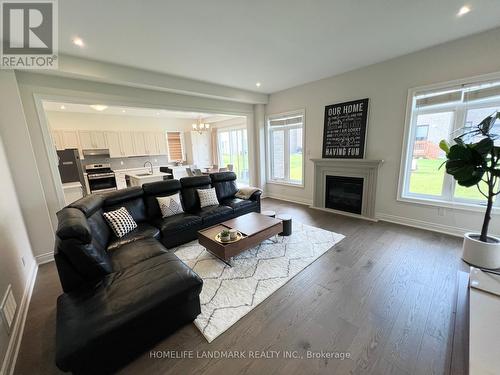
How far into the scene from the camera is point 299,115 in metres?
5.02

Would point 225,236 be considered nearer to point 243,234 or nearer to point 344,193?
point 243,234

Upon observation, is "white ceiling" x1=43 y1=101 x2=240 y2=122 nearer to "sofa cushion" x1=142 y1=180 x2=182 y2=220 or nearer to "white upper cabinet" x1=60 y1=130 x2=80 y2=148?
"white upper cabinet" x1=60 y1=130 x2=80 y2=148

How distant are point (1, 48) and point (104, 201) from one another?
2.10 metres

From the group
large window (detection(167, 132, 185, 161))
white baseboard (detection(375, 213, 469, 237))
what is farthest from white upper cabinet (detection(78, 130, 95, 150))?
white baseboard (detection(375, 213, 469, 237))

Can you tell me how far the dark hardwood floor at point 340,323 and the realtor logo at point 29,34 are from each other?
9.24 feet

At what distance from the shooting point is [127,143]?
701 centimetres

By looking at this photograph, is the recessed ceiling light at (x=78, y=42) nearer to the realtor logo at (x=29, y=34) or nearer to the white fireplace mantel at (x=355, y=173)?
the realtor logo at (x=29, y=34)

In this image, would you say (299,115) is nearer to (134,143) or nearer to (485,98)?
(485,98)

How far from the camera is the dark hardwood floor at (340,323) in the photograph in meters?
1.46

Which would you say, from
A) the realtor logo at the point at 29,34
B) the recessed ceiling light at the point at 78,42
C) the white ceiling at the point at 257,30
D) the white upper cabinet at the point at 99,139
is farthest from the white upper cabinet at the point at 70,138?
the recessed ceiling light at the point at 78,42

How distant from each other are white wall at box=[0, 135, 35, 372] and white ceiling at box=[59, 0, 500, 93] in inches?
72.7

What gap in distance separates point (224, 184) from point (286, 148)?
2.19 metres

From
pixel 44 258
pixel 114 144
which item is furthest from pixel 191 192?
pixel 114 144

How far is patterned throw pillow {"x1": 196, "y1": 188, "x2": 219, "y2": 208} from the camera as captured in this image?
3.84 m
